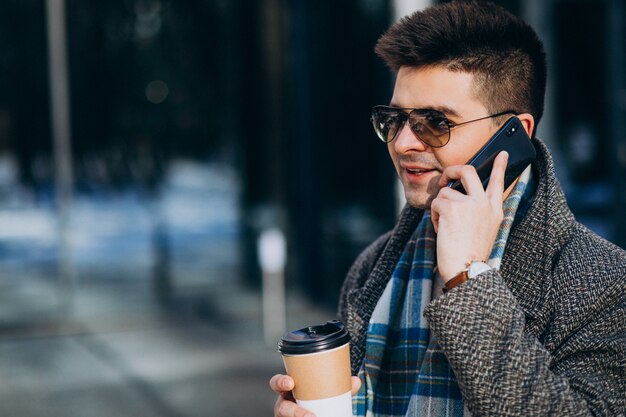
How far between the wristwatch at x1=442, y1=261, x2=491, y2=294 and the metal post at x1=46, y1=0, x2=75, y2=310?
25.2 feet

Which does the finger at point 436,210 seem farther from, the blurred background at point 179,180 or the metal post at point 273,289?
the metal post at point 273,289

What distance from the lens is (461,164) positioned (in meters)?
2.13

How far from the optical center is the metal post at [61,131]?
28.9 ft

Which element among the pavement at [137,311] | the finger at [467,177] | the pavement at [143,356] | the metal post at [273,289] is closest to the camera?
the finger at [467,177]

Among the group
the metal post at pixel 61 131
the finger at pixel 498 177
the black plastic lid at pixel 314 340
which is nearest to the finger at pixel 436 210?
the finger at pixel 498 177

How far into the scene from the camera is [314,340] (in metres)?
1.77

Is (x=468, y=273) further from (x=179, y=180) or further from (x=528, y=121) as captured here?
(x=179, y=180)

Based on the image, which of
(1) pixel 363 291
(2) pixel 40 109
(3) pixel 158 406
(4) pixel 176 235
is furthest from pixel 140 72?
(1) pixel 363 291

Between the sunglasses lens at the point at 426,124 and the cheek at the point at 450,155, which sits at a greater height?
the sunglasses lens at the point at 426,124

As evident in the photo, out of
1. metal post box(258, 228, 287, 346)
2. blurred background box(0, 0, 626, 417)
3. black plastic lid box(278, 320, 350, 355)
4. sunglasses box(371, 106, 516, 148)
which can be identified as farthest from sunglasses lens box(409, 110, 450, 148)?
metal post box(258, 228, 287, 346)

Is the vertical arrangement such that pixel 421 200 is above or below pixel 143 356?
above

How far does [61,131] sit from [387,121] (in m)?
7.30

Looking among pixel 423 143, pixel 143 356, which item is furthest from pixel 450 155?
pixel 143 356

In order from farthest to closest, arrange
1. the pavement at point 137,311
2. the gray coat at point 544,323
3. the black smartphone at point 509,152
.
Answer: the pavement at point 137,311
the black smartphone at point 509,152
the gray coat at point 544,323
